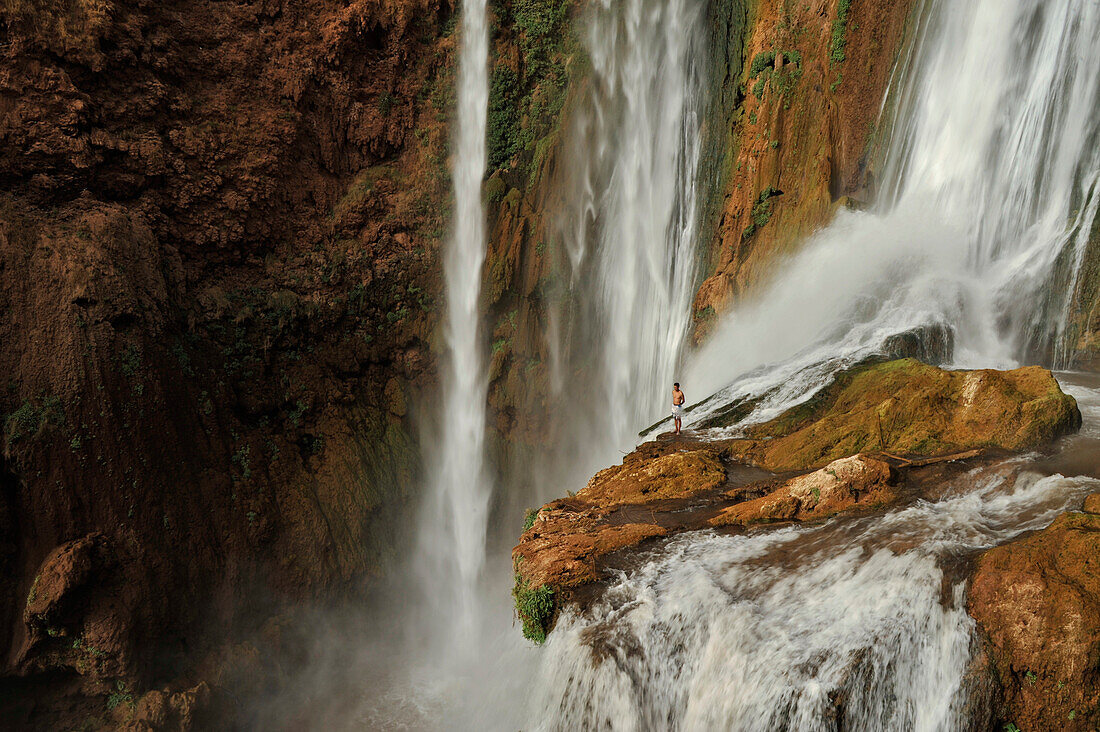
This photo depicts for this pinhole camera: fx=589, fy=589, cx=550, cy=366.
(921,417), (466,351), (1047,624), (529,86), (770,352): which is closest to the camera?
(1047,624)

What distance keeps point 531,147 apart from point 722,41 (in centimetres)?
566

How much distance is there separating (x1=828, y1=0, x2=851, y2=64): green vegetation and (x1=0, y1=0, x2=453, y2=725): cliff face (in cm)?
949

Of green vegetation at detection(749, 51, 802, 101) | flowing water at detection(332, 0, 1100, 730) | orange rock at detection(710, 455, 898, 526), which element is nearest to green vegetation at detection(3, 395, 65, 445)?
flowing water at detection(332, 0, 1100, 730)

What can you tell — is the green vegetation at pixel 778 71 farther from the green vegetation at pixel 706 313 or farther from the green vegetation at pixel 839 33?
the green vegetation at pixel 706 313

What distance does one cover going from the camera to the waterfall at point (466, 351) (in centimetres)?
1562

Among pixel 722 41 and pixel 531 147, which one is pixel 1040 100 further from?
pixel 531 147

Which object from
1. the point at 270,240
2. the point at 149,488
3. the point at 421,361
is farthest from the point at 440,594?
the point at 270,240

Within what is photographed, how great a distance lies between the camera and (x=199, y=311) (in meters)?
13.0

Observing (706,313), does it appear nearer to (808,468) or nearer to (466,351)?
(466,351)

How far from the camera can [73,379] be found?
34.6ft

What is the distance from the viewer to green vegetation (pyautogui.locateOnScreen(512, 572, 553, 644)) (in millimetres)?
5941

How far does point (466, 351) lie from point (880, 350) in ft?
33.2

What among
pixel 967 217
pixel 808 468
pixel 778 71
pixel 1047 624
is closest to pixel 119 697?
pixel 808 468

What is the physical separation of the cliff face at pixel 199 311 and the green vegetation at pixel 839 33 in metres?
9.49
